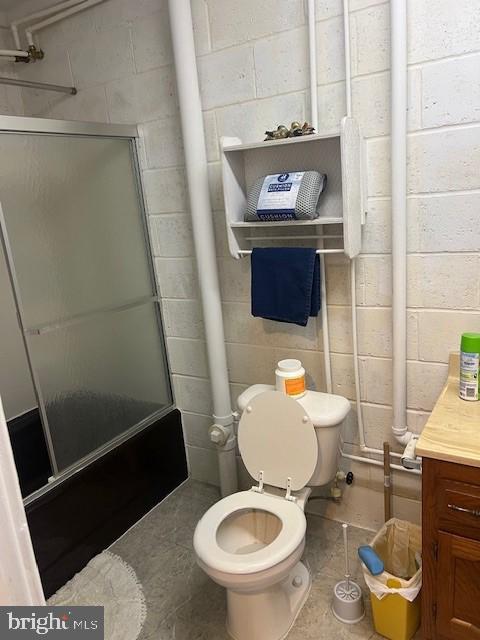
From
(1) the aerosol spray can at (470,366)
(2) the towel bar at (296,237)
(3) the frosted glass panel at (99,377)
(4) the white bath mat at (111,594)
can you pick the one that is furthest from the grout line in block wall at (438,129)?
(4) the white bath mat at (111,594)

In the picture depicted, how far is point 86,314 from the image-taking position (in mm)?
2072

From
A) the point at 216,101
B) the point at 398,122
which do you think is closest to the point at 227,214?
the point at 216,101

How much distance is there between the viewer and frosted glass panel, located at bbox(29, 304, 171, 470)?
1960 millimetres

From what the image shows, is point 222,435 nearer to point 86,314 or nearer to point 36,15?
point 86,314

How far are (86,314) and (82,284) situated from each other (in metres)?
0.13

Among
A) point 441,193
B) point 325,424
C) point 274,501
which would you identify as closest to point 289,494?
point 274,501

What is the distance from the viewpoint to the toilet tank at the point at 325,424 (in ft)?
5.64

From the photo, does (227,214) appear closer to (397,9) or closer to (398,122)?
(398,122)

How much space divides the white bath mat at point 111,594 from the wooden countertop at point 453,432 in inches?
47.8

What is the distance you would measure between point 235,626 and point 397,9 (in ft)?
6.67

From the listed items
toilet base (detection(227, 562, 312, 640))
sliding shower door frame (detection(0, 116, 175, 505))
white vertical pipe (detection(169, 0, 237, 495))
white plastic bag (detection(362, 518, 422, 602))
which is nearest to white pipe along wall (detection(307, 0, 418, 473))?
white plastic bag (detection(362, 518, 422, 602))

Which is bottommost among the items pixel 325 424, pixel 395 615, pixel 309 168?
pixel 395 615

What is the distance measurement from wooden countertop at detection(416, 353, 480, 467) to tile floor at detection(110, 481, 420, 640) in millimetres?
764

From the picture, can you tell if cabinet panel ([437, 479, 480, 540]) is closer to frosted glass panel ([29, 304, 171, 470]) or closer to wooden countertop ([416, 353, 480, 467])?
wooden countertop ([416, 353, 480, 467])
